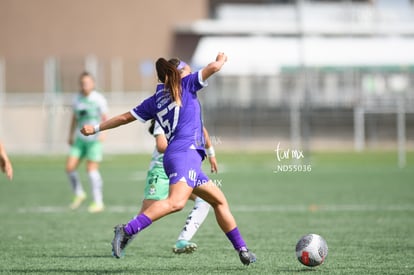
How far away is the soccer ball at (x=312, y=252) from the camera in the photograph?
8531 mm

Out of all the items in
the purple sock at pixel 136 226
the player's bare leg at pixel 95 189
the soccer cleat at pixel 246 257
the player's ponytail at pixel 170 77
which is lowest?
the player's bare leg at pixel 95 189

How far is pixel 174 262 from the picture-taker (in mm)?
9266

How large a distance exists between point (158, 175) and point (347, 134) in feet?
98.4

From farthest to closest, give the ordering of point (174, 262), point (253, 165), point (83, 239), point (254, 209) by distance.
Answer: point (253, 165) < point (254, 209) < point (83, 239) < point (174, 262)

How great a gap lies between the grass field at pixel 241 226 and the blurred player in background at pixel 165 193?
0.69ft

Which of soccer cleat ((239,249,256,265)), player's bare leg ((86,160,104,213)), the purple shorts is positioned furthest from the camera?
player's bare leg ((86,160,104,213))

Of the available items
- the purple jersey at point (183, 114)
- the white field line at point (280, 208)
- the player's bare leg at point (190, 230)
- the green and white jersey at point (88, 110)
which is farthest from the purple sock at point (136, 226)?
the green and white jersey at point (88, 110)

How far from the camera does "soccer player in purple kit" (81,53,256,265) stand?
820 cm

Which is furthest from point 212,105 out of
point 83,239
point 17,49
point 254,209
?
point 83,239

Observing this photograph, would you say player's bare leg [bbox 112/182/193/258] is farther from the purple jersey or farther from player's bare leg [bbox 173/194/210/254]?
player's bare leg [bbox 173/194/210/254]

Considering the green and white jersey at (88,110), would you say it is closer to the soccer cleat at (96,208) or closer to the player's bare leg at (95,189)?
the player's bare leg at (95,189)

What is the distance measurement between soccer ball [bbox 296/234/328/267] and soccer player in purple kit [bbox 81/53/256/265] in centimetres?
48

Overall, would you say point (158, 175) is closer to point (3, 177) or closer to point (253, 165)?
point (3, 177)

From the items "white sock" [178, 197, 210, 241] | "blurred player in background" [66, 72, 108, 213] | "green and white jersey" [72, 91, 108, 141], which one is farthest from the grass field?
"green and white jersey" [72, 91, 108, 141]
